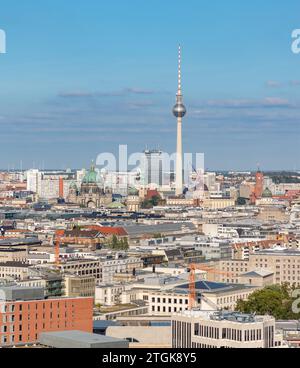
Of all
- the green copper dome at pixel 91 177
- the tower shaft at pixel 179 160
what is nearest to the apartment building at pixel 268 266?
the green copper dome at pixel 91 177

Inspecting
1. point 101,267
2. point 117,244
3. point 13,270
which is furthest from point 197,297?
point 117,244

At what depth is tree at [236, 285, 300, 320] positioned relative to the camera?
2025cm

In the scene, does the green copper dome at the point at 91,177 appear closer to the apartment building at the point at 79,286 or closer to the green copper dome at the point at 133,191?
the green copper dome at the point at 133,191

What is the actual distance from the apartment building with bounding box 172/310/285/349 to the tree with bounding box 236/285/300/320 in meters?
5.53

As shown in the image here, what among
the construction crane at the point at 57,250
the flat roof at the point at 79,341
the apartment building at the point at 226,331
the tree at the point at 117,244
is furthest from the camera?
the tree at the point at 117,244

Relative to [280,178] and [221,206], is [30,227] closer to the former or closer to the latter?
[221,206]

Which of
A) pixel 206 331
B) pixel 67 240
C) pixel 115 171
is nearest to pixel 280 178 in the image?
pixel 115 171

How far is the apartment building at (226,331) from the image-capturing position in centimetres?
1345

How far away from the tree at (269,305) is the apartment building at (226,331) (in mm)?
5533

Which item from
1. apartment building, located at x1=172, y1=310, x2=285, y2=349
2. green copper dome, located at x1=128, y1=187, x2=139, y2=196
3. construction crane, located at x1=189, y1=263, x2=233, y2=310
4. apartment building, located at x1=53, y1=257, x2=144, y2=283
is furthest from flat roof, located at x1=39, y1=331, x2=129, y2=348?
green copper dome, located at x1=128, y1=187, x2=139, y2=196

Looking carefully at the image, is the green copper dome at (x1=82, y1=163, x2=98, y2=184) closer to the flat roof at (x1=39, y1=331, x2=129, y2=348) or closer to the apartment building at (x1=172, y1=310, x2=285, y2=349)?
the apartment building at (x1=172, y1=310, x2=285, y2=349)

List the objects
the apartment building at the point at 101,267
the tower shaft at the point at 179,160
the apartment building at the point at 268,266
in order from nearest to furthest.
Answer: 1. the apartment building at the point at 101,267
2. the apartment building at the point at 268,266
3. the tower shaft at the point at 179,160

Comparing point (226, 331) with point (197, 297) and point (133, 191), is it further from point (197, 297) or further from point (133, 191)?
point (133, 191)
